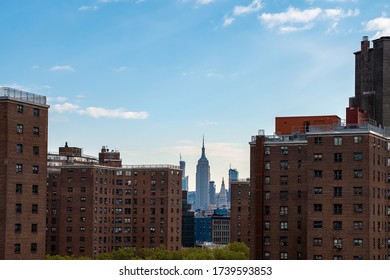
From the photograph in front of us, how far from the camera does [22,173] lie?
105 metres

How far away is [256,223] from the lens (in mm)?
143500

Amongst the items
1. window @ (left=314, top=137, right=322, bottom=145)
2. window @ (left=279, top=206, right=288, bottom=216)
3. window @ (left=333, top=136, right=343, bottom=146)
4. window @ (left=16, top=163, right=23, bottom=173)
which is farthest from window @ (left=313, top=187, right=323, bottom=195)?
window @ (left=16, top=163, right=23, bottom=173)

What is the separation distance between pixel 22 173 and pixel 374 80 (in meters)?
83.9

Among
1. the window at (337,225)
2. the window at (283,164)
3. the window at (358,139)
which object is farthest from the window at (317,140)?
the window at (283,164)

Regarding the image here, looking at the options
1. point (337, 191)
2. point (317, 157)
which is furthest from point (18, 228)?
point (337, 191)

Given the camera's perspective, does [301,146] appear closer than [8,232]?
No

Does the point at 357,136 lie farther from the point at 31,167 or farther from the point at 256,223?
the point at 31,167

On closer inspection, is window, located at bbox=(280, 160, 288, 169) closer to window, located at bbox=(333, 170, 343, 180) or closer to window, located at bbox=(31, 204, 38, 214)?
window, located at bbox=(333, 170, 343, 180)

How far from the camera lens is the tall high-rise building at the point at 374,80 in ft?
493

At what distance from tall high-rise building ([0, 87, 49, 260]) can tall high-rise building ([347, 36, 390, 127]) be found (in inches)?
2964

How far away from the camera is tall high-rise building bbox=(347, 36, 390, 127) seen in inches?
5910

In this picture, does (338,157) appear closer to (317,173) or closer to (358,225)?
(317,173)

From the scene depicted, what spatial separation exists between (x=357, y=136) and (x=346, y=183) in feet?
27.6
